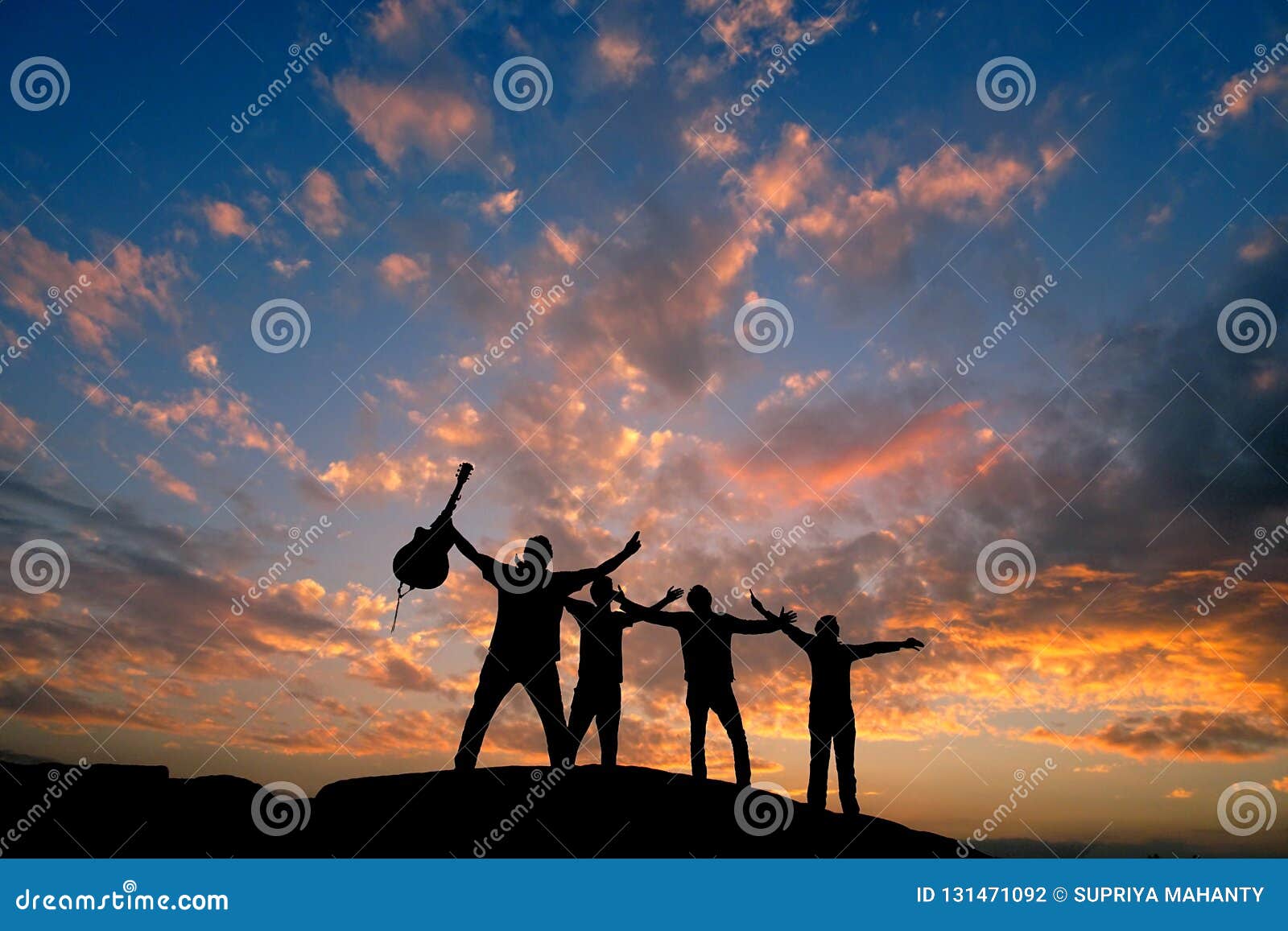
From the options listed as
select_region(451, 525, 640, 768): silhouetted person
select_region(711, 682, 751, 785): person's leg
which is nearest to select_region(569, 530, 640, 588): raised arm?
select_region(451, 525, 640, 768): silhouetted person

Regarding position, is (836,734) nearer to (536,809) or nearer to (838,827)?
(838,827)

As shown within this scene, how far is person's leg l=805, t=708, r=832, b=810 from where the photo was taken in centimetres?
1327

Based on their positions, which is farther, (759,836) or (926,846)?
(926,846)

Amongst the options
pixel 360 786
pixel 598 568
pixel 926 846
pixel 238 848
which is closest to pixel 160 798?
pixel 238 848

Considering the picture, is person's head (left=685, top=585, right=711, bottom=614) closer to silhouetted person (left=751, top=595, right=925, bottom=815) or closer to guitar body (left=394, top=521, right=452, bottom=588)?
silhouetted person (left=751, top=595, right=925, bottom=815)

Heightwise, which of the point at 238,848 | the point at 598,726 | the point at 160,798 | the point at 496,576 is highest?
the point at 496,576

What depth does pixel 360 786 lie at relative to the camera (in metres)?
12.2

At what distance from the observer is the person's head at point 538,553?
1255 centimetres

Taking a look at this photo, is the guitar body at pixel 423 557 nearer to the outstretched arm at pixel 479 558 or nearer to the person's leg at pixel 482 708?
the outstretched arm at pixel 479 558

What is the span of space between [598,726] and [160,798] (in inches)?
280

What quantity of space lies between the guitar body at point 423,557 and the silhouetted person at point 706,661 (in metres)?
3.16

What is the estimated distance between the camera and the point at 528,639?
476 inches

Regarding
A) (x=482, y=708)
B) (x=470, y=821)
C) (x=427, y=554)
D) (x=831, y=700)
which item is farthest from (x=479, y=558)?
(x=831, y=700)

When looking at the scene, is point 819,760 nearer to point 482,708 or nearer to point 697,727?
point 697,727
